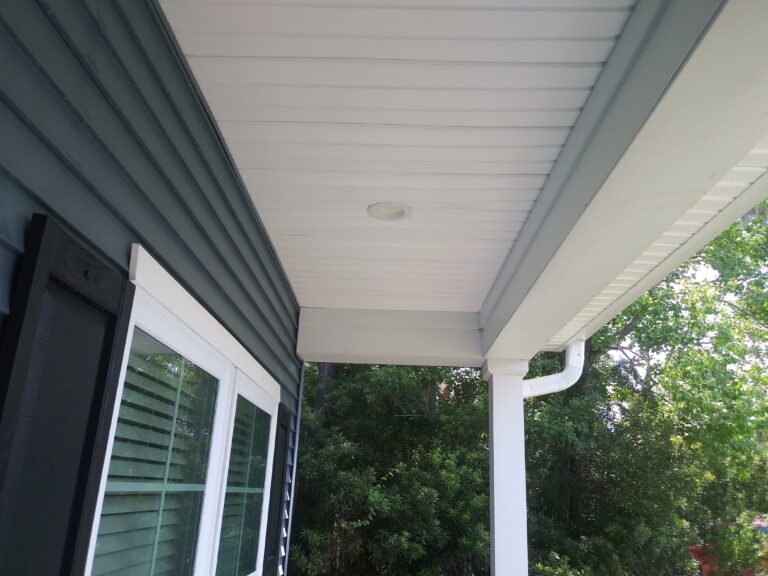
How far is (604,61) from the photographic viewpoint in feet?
5.91

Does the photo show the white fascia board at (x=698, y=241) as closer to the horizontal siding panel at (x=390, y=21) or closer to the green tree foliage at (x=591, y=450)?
the horizontal siding panel at (x=390, y=21)

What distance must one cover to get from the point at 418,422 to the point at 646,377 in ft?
10.2

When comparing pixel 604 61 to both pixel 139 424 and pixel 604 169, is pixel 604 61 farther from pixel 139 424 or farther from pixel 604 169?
pixel 139 424

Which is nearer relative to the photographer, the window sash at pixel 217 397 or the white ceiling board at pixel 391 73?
the window sash at pixel 217 397

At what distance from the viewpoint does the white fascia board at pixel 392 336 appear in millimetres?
4184

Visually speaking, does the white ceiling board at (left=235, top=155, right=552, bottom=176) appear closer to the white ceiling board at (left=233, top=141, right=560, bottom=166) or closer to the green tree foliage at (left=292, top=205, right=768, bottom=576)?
the white ceiling board at (left=233, top=141, right=560, bottom=166)

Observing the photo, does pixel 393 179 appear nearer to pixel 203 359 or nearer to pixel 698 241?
pixel 203 359

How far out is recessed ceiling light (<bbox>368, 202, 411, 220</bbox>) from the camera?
2.74 meters

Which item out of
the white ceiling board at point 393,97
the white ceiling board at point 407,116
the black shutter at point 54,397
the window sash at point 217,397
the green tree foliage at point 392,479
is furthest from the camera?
the green tree foliage at point 392,479

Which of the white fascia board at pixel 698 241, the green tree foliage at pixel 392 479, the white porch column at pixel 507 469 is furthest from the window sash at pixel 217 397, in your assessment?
the green tree foliage at pixel 392 479

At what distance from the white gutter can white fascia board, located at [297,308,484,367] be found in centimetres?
40

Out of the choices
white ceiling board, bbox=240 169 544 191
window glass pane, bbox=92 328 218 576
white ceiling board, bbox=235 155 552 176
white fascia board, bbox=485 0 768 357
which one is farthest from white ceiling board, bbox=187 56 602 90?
window glass pane, bbox=92 328 218 576

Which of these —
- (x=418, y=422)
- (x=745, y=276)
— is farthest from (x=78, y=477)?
(x=745, y=276)

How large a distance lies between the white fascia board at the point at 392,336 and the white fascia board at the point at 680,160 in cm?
132
